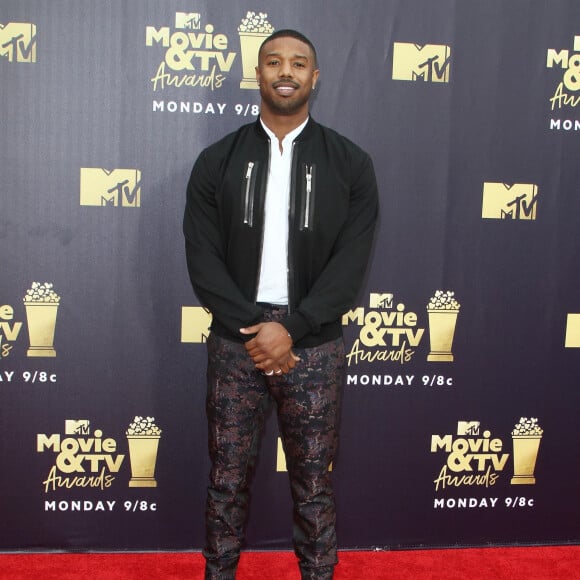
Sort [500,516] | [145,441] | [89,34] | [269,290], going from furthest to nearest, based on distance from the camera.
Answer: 1. [500,516]
2. [145,441]
3. [89,34]
4. [269,290]

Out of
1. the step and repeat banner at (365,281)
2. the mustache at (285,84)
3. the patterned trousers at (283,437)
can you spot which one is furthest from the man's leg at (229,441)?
the mustache at (285,84)

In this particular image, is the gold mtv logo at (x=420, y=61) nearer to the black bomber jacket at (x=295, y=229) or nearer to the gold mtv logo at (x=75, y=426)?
the black bomber jacket at (x=295, y=229)

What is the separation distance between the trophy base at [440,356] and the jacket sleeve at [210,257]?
0.89m

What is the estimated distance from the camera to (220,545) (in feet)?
6.92

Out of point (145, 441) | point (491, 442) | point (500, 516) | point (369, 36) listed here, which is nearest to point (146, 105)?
point (369, 36)

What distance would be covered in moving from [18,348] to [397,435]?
4.56 feet

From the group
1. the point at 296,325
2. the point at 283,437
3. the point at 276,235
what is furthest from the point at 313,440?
the point at 276,235

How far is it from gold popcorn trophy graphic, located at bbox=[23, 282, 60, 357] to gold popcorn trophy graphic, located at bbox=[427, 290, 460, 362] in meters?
1.33

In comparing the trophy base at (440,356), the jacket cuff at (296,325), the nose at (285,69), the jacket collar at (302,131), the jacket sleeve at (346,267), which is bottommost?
the trophy base at (440,356)

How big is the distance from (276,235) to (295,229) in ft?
0.21

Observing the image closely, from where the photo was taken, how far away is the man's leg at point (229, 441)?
6.77 feet

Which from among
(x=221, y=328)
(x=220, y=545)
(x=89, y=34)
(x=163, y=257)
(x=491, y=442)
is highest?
(x=89, y=34)

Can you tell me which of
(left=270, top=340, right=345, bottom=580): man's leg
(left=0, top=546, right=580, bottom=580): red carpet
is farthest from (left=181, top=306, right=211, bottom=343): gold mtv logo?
(left=0, top=546, right=580, bottom=580): red carpet

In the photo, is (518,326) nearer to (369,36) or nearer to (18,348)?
(369,36)
